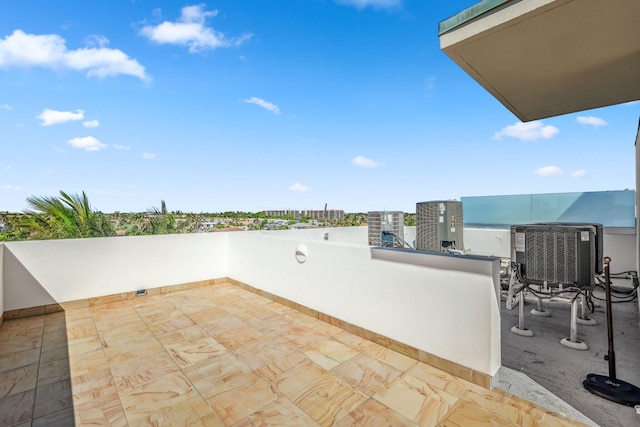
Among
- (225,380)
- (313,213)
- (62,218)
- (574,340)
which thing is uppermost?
(313,213)

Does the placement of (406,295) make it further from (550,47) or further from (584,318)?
(584,318)

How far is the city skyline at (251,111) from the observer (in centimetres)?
635

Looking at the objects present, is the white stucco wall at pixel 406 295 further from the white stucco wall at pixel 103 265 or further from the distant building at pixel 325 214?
the distant building at pixel 325 214

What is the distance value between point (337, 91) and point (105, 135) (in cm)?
766

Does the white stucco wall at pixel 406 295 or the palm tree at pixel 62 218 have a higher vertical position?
the palm tree at pixel 62 218

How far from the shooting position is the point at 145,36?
741cm

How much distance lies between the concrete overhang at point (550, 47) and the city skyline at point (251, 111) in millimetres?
910

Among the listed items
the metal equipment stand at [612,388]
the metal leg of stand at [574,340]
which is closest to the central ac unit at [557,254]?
the metal leg of stand at [574,340]

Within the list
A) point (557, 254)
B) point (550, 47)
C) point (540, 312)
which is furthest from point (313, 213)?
point (550, 47)

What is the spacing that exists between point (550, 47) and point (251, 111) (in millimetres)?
11303

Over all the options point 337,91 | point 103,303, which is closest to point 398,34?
point 337,91

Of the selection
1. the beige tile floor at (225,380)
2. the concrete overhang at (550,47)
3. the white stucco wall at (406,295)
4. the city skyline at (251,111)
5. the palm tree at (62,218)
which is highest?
the city skyline at (251,111)

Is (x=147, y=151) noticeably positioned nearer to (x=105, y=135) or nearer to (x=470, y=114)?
(x=105, y=135)

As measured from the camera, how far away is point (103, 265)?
459 centimetres
